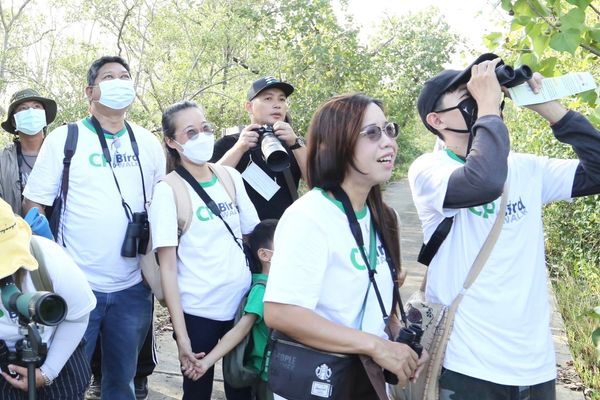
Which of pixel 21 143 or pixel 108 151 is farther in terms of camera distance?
pixel 21 143

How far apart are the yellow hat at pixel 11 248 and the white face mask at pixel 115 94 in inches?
54.0

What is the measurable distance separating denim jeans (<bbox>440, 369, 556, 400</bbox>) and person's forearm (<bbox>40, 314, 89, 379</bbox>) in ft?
4.29

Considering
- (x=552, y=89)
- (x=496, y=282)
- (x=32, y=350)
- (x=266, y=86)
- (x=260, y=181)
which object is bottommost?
(x=32, y=350)

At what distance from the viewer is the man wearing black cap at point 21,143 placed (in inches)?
153

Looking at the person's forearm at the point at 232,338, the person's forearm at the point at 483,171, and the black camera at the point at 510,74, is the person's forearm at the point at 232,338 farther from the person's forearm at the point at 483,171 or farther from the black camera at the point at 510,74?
the black camera at the point at 510,74

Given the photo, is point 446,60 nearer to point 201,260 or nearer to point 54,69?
point 54,69

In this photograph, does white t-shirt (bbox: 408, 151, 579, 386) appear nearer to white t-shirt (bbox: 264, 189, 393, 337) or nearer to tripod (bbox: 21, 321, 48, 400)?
white t-shirt (bbox: 264, 189, 393, 337)

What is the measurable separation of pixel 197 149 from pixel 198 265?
21.9 inches

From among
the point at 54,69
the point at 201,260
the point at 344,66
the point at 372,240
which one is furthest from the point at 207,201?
the point at 344,66

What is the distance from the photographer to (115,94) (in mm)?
3414

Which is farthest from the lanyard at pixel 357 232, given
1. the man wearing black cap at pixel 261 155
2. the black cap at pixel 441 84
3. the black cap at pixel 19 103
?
the black cap at pixel 19 103

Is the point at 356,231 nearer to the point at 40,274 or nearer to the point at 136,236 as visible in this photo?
the point at 40,274

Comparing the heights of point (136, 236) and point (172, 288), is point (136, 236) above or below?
above

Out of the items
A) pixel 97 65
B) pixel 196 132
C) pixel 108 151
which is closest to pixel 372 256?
pixel 196 132
